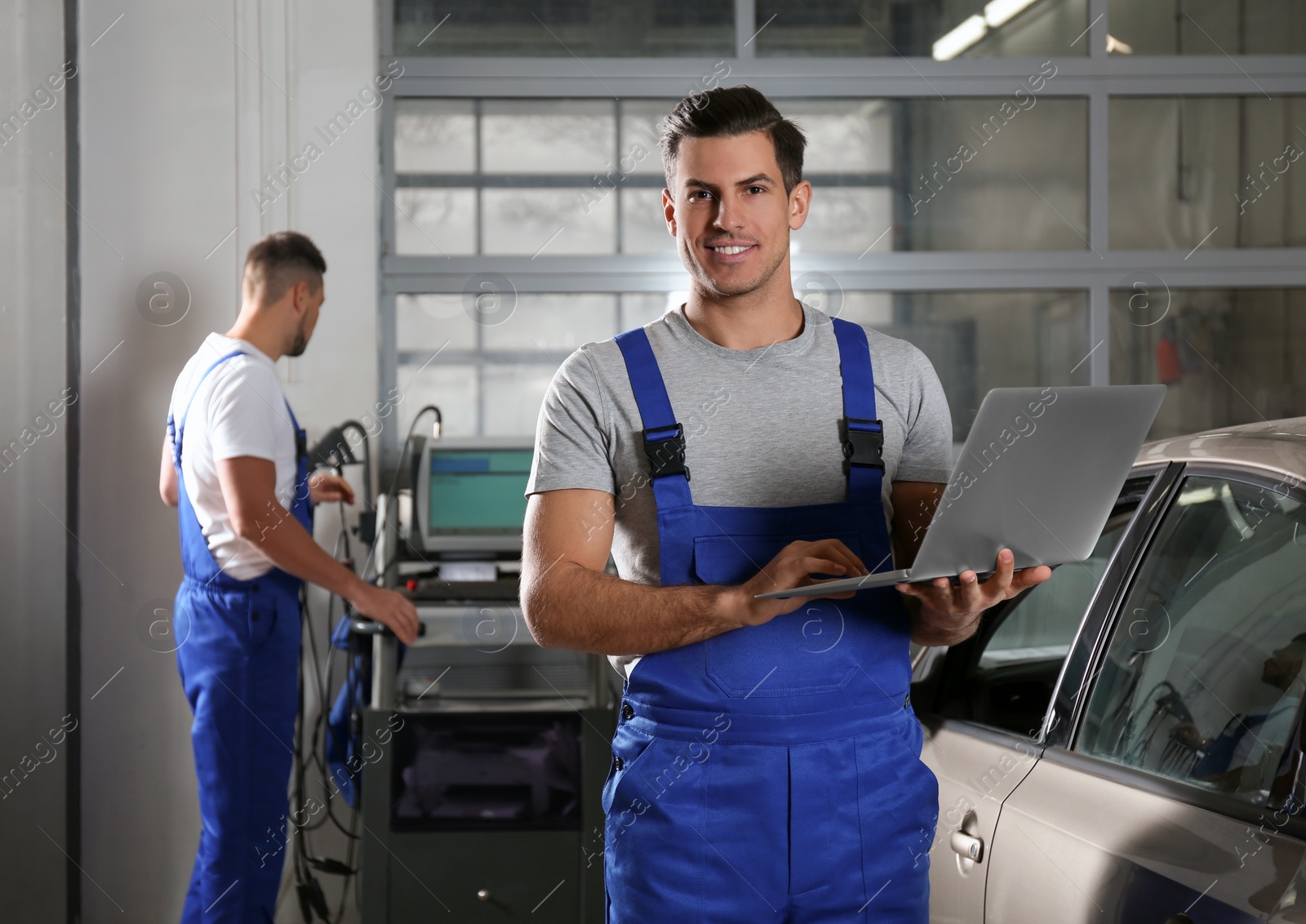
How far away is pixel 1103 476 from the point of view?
1.06 m

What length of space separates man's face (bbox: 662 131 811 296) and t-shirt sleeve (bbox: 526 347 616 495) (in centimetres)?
19

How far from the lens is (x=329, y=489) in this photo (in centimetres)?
295

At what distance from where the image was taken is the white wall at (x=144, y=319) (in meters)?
3.12

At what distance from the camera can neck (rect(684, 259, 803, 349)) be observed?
1.30 meters

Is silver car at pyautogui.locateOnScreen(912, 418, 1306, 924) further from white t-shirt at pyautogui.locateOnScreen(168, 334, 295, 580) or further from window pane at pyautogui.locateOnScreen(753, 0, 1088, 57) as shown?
window pane at pyautogui.locateOnScreen(753, 0, 1088, 57)

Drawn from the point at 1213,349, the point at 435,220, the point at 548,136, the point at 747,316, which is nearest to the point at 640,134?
the point at 548,136

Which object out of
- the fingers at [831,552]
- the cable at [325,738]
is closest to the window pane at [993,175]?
the cable at [325,738]

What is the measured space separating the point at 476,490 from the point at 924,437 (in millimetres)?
1797

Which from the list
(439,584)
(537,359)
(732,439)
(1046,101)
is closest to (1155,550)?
(732,439)

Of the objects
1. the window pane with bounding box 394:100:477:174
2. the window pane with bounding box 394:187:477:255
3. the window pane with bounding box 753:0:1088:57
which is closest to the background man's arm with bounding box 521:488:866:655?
the window pane with bounding box 394:187:477:255

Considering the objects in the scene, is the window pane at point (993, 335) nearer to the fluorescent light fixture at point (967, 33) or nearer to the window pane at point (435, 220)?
the fluorescent light fixture at point (967, 33)

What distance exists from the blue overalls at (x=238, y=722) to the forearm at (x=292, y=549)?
2.5 inches

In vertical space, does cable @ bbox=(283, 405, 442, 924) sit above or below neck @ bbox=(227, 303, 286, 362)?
below

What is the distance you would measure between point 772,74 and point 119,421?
224 cm
